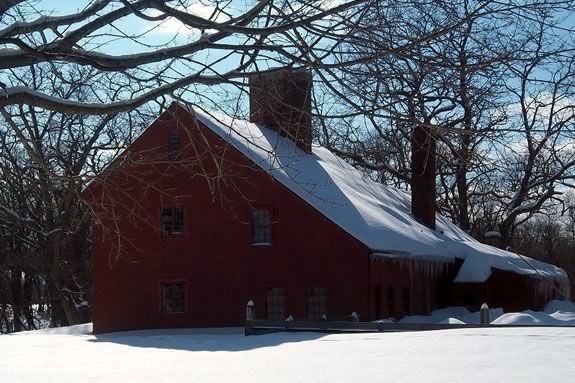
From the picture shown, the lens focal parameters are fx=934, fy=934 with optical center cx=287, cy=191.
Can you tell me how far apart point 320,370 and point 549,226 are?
206ft

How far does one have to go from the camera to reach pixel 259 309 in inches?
1161

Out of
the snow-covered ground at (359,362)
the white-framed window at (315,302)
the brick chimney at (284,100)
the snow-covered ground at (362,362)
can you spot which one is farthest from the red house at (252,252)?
the brick chimney at (284,100)

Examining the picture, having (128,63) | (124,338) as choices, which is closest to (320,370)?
(128,63)

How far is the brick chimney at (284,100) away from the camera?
9.79 meters

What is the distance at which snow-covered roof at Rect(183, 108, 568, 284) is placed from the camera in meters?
29.0

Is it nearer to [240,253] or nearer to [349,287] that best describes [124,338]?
[240,253]

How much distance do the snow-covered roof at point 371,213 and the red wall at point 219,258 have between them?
477mm

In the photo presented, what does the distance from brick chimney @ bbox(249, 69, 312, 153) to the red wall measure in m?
17.0

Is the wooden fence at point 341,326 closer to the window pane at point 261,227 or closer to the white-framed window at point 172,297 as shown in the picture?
the window pane at point 261,227

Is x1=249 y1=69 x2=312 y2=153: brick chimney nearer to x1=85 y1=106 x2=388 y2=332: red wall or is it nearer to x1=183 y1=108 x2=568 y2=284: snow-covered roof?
x1=183 y1=108 x2=568 y2=284: snow-covered roof

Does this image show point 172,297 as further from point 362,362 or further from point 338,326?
point 362,362

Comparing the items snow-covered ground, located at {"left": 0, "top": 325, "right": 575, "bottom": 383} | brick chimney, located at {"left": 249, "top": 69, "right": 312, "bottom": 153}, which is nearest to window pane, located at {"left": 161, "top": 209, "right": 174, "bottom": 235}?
snow-covered ground, located at {"left": 0, "top": 325, "right": 575, "bottom": 383}

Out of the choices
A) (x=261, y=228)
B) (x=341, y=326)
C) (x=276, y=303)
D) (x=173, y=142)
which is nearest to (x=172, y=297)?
(x=276, y=303)

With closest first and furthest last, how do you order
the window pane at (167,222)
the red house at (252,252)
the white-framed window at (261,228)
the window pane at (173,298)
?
1. the red house at (252,252)
2. the white-framed window at (261,228)
3. the window pane at (173,298)
4. the window pane at (167,222)
